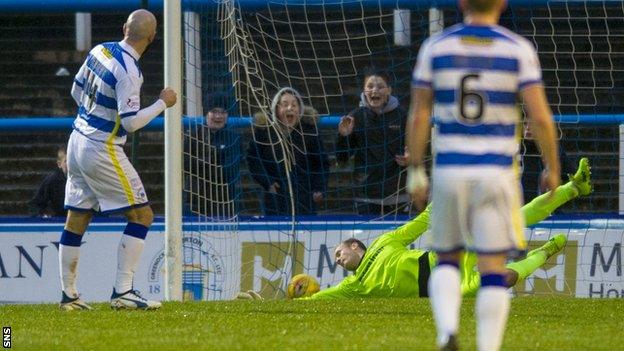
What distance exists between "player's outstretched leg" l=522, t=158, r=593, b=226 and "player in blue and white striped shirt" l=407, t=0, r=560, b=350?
4.27 meters

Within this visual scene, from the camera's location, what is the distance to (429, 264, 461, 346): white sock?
256 inches

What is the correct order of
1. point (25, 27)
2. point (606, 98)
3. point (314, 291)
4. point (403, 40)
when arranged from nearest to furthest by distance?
point (314, 291) → point (606, 98) → point (403, 40) → point (25, 27)

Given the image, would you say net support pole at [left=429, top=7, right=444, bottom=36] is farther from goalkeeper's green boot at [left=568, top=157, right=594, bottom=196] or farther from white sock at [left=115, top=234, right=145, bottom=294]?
white sock at [left=115, top=234, right=145, bottom=294]

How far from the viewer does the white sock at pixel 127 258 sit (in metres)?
10.3

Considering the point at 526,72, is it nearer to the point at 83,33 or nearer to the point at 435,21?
the point at 435,21

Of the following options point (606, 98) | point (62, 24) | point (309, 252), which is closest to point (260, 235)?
point (309, 252)

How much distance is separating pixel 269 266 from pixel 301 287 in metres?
0.89

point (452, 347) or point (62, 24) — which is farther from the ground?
point (62, 24)

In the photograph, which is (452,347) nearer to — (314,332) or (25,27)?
(314,332)

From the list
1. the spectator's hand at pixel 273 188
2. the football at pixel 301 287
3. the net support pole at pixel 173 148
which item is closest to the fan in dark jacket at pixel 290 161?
the spectator's hand at pixel 273 188

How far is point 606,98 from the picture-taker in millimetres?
14812

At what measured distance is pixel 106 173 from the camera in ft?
33.3

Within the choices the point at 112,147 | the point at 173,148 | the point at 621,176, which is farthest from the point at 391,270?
the point at 112,147

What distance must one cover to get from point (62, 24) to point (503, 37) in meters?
16.1
